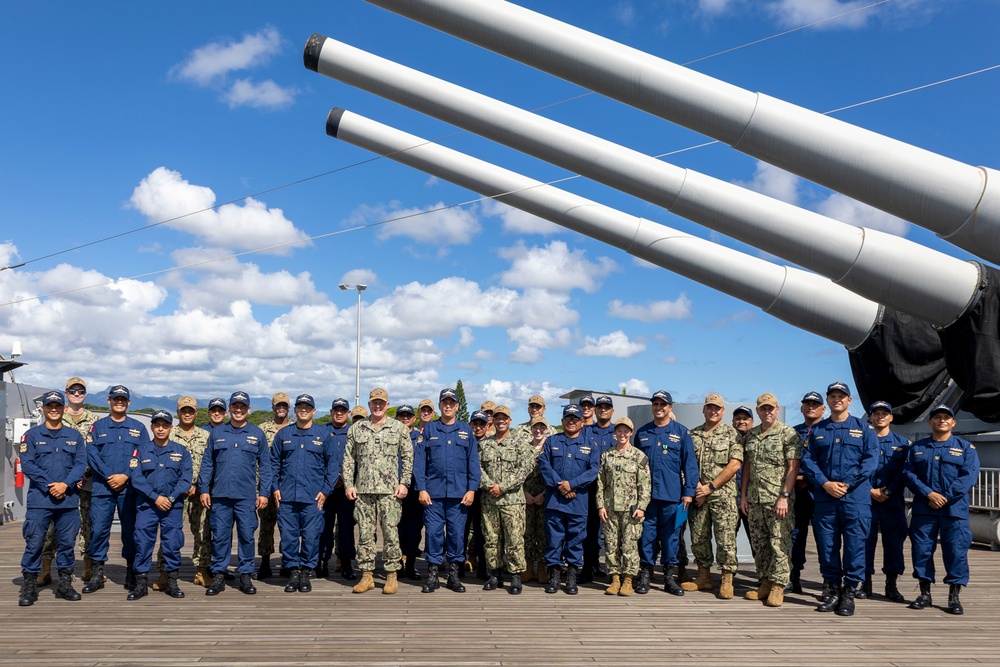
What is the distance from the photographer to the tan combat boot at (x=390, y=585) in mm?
6746

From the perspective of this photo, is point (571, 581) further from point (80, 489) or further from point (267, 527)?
point (80, 489)

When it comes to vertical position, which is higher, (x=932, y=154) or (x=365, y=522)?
(x=932, y=154)

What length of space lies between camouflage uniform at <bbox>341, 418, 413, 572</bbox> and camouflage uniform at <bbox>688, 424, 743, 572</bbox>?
2.30 m

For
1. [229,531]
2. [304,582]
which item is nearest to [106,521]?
[229,531]

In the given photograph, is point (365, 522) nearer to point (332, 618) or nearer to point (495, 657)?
point (332, 618)

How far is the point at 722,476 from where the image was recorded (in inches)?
267

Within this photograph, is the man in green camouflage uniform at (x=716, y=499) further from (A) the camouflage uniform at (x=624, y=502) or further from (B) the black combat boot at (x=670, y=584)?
(A) the camouflage uniform at (x=624, y=502)

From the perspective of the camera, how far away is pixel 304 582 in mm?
6840

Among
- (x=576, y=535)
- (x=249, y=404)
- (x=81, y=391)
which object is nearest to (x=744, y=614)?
(x=576, y=535)

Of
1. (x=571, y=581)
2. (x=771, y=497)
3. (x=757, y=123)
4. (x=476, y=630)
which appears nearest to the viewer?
(x=757, y=123)

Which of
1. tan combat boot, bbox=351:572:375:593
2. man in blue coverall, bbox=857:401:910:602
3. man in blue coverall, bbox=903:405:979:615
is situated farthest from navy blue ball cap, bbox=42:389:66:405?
man in blue coverall, bbox=903:405:979:615

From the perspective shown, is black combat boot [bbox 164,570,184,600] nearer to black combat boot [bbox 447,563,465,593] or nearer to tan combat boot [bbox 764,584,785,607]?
black combat boot [bbox 447,563,465,593]

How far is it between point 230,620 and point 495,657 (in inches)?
77.6

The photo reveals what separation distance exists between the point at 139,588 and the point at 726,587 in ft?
14.4
